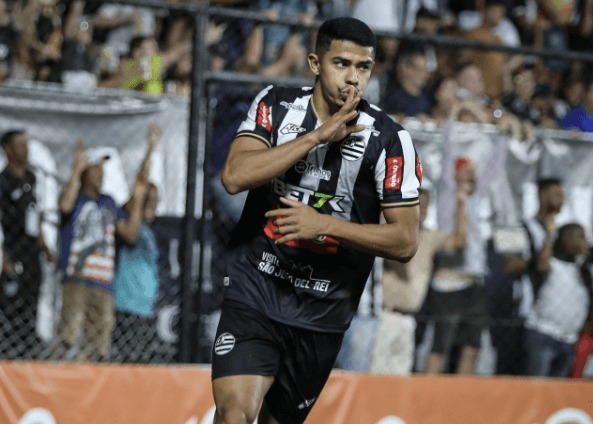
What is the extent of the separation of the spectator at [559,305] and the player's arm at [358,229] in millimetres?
4286

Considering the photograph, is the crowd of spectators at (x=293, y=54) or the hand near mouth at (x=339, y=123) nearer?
the hand near mouth at (x=339, y=123)

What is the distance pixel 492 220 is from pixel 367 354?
1.65 m

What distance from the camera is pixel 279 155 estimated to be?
4.11 metres

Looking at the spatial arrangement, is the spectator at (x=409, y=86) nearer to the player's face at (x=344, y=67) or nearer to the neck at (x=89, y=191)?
the neck at (x=89, y=191)

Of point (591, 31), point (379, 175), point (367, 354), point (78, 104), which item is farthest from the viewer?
point (591, 31)

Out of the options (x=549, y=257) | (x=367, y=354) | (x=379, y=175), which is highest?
(x=379, y=175)

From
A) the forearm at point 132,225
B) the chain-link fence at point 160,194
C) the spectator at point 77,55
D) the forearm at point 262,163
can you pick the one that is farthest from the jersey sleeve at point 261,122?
the spectator at point 77,55

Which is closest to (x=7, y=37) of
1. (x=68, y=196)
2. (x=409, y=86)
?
(x=68, y=196)

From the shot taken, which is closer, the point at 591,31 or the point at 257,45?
the point at 257,45

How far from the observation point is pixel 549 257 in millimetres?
8469

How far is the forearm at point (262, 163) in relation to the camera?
13.4 feet

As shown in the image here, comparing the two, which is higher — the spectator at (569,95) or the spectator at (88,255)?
the spectator at (569,95)

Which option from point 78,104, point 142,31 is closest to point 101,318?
point 78,104

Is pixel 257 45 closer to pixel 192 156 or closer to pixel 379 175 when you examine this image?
pixel 192 156
